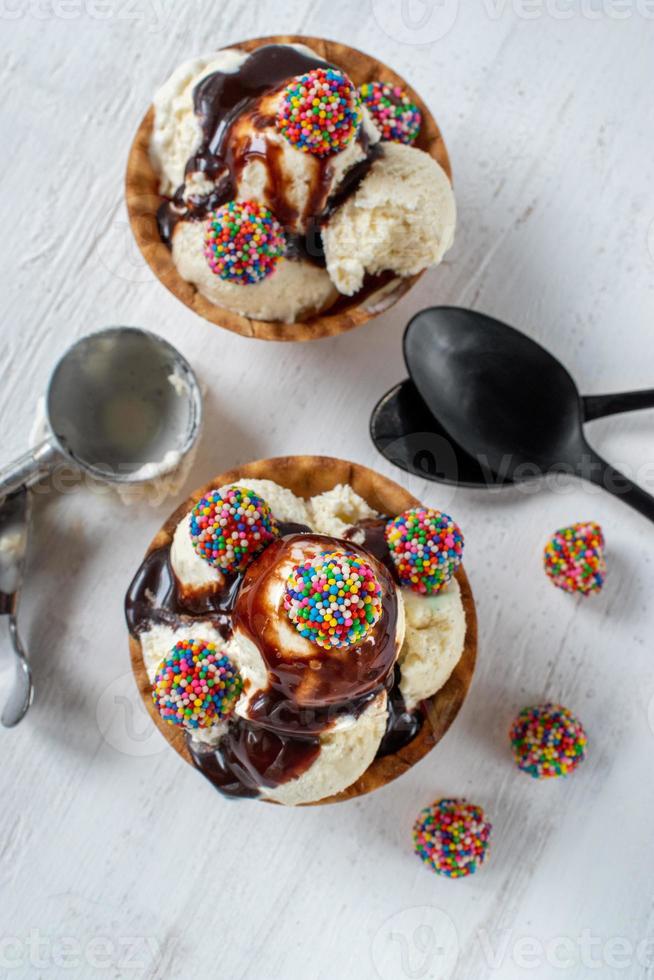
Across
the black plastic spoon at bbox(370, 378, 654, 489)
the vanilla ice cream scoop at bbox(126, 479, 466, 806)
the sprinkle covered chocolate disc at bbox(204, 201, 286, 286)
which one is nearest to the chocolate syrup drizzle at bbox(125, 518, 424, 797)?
the vanilla ice cream scoop at bbox(126, 479, 466, 806)

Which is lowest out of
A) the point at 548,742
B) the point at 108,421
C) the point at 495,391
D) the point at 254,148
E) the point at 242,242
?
the point at 548,742

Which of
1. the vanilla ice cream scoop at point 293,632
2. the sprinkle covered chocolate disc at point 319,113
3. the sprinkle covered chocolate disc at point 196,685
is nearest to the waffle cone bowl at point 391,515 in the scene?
the vanilla ice cream scoop at point 293,632

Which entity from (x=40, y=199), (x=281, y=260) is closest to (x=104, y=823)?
(x=281, y=260)

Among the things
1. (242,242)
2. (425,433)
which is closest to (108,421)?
(242,242)

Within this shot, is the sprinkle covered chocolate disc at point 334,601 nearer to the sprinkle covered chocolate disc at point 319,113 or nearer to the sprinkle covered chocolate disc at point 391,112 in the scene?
the sprinkle covered chocolate disc at point 319,113

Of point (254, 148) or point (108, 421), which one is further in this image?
point (108, 421)

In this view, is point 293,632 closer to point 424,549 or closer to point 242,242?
point 424,549
